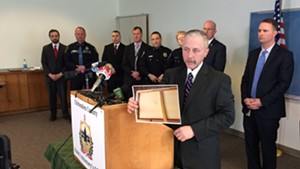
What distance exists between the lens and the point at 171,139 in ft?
4.93

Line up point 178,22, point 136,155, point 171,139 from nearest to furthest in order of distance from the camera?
point 136,155 → point 171,139 → point 178,22

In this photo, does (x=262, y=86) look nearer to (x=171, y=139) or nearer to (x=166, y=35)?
(x=171, y=139)

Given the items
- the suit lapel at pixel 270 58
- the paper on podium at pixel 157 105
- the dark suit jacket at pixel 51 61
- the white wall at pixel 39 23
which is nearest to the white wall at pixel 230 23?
the suit lapel at pixel 270 58

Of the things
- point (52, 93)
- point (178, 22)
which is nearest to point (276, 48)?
point (178, 22)

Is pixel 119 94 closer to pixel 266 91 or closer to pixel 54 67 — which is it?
pixel 266 91

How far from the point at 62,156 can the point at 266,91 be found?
197 cm

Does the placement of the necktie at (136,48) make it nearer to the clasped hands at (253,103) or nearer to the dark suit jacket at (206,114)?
the clasped hands at (253,103)

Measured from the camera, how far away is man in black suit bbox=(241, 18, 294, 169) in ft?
8.44

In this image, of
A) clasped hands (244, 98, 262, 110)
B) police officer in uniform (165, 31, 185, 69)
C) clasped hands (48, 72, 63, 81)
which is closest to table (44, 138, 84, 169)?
clasped hands (244, 98, 262, 110)

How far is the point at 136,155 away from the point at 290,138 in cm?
292

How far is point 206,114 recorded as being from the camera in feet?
4.82

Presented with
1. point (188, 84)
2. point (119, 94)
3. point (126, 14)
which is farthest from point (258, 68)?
point (126, 14)

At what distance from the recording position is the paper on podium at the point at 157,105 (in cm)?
125

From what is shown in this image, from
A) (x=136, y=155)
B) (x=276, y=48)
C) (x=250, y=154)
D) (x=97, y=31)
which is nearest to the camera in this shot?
(x=136, y=155)
